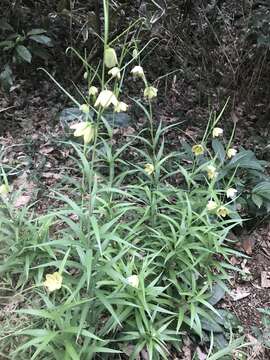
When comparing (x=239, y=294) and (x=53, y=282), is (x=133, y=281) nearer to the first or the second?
(x=53, y=282)

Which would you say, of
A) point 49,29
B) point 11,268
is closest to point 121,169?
point 11,268

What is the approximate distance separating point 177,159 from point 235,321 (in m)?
0.91

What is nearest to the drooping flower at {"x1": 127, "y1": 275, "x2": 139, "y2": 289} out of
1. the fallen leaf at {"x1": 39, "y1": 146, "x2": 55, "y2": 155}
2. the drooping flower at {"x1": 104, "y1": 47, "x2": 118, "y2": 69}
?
the drooping flower at {"x1": 104, "y1": 47, "x2": 118, "y2": 69}

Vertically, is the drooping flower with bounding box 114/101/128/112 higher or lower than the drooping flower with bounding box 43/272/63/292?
higher

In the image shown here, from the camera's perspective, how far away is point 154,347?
5.76 feet

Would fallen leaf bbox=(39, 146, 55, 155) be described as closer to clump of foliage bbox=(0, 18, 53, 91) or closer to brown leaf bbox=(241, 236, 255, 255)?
clump of foliage bbox=(0, 18, 53, 91)

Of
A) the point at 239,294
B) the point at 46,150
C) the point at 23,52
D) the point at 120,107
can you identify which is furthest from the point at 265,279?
the point at 23,52

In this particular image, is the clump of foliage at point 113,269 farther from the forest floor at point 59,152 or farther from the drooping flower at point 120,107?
the forest floor at point 59,152

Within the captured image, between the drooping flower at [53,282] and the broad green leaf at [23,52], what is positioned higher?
the broad green leaf at [23,52]

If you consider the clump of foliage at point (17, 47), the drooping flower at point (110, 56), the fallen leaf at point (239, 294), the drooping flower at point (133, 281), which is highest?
the drooping flower at point (110, 56)

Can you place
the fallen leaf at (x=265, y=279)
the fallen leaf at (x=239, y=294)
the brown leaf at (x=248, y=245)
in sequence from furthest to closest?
Answer: 1. the brown leaf at (x=248, y=245)
2. the fallen leaf at (x=265, y=279)
3. the fallen leaf at (x=239, y=294)

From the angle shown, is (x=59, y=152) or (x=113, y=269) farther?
(x=59, y=152)

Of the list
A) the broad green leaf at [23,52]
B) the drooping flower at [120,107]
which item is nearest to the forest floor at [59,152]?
the broad green leaf at [23,52]

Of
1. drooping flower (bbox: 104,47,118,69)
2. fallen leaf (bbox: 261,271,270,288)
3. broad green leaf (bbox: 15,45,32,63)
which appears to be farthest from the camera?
broad green leaf (bbox: 15,45,32,63)
